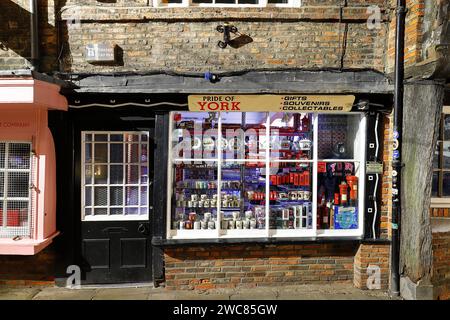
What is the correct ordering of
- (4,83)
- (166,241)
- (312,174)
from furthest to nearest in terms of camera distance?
(312,174), (166,241), (4,83)

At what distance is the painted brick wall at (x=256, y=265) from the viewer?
17.2ft

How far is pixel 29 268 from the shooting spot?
17.2ft

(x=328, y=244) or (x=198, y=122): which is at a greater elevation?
(x=198, y=122)

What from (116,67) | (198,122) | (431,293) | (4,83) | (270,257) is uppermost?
(116,67)

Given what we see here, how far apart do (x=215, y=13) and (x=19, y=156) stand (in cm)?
369

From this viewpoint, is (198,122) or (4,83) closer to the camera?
(4,83)

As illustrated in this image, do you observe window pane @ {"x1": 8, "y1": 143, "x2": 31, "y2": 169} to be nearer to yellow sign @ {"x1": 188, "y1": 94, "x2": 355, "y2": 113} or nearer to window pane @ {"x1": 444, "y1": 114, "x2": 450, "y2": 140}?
yellow sign @ {"x1": 188, "y1": 94, "x2": 355, "y2": 113}

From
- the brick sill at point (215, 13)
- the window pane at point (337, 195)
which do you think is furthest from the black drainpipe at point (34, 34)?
the window pane at point (337, 195)

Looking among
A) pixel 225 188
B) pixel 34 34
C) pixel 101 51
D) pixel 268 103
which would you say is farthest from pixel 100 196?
pixel 268 103

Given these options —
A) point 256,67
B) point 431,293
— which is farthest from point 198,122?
point 431,293

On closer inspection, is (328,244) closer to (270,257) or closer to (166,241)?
(270,257)

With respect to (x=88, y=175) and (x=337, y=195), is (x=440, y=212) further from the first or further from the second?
(x=88, y=175)

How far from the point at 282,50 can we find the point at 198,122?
5.71 feet

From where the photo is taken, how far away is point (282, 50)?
17.3ft
